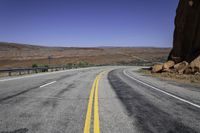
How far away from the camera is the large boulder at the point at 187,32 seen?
27.4 meters

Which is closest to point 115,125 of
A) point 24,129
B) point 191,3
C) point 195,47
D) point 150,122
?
point 150,122

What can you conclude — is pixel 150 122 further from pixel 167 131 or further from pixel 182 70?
pixel 182 70

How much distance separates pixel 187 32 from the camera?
30250 millimetres

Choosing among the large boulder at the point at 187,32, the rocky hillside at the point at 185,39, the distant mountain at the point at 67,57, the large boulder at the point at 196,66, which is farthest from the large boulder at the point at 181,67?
the distant mountain at the point at 67,57

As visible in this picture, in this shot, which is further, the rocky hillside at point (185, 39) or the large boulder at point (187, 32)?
the large boulder at point (187, 32)

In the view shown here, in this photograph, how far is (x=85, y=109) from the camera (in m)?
6.98

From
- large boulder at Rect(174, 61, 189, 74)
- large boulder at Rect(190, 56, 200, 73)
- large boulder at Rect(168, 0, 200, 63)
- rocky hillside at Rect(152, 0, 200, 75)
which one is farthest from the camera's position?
large boulder at Rect(168, 0, 200, 63)

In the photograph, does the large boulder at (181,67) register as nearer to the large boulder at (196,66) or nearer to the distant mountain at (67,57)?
the large boulder at (196,66)

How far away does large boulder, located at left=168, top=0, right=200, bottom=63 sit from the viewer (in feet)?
90.0

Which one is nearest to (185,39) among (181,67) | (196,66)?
(181,67)

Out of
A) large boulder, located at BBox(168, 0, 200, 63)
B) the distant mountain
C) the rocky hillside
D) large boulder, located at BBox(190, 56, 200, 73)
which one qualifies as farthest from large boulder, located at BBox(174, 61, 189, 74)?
the distant mountain

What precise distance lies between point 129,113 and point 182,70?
2094cm

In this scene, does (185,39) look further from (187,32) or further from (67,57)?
(67,57)

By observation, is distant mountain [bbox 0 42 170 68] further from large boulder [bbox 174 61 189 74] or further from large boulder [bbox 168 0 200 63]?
large boulder [bbox 174 61 189 74]
